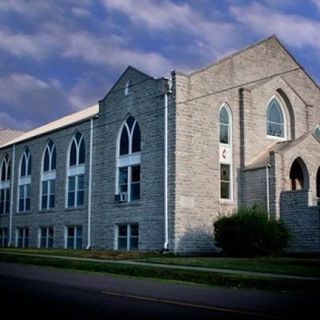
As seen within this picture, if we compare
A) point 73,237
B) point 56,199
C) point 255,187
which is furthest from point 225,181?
point 56,199

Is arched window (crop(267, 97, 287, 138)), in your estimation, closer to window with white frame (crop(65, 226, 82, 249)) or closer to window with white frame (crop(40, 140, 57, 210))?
window with white frame (crop(65, 226, 82, 249))

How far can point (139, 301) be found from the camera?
10562 mm

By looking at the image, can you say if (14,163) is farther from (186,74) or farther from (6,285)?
(6,285)

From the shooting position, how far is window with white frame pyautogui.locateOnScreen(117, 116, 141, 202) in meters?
32.6

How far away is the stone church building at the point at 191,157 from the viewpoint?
97.8 feet

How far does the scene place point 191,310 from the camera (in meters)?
9.52

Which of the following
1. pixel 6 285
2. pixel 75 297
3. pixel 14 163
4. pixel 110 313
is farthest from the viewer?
pixel 14 163

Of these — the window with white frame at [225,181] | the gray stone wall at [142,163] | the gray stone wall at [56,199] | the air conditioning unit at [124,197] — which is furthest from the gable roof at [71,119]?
the window with white frame at [225,181]

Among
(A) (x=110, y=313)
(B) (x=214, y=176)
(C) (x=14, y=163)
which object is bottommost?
(A) (x=110, y=313)

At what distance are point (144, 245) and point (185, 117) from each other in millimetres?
7166

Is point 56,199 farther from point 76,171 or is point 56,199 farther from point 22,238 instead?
point 22,238

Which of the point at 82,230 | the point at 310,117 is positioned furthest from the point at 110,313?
the point at 310,117

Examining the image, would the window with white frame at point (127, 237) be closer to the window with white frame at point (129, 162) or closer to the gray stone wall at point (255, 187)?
the window with white frame at point (129, 162)

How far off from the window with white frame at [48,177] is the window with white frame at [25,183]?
256cm
